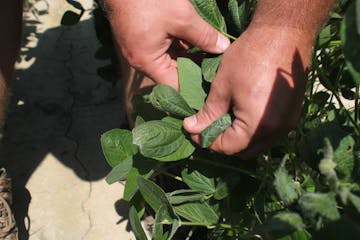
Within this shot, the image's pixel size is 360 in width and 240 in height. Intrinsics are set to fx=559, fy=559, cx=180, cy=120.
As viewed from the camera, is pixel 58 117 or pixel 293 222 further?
pixel 58 117

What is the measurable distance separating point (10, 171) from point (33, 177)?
83 millimetres

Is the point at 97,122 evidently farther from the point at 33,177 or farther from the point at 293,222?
the point at 293,222

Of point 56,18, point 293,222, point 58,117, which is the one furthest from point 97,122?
point 293,222

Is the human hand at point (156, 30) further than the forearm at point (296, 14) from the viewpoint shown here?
Yes

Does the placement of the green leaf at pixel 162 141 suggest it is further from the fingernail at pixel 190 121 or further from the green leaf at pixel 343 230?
the green leaf at pixel 343 230

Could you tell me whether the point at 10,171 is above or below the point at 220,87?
below

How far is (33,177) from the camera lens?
183cm

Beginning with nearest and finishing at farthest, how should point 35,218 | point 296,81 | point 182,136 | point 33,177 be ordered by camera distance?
point 296,81 < point 182,136 < point 35,218 < point 33,177

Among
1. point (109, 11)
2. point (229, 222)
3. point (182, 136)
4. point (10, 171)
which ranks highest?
point (109, 11)

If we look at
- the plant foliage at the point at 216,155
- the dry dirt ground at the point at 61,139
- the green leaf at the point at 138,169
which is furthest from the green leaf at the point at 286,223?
the dry dirt ground at the point at 61,139

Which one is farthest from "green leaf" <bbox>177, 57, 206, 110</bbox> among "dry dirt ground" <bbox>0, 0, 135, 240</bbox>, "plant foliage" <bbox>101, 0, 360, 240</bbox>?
"dry dirt ground" <bbox>0, 0, 135, 240</bbox>

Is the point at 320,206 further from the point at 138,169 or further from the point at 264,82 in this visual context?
the point at 138,169

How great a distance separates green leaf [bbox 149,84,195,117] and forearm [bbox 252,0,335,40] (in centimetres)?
19

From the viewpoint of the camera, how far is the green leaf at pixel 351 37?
0.52 m
